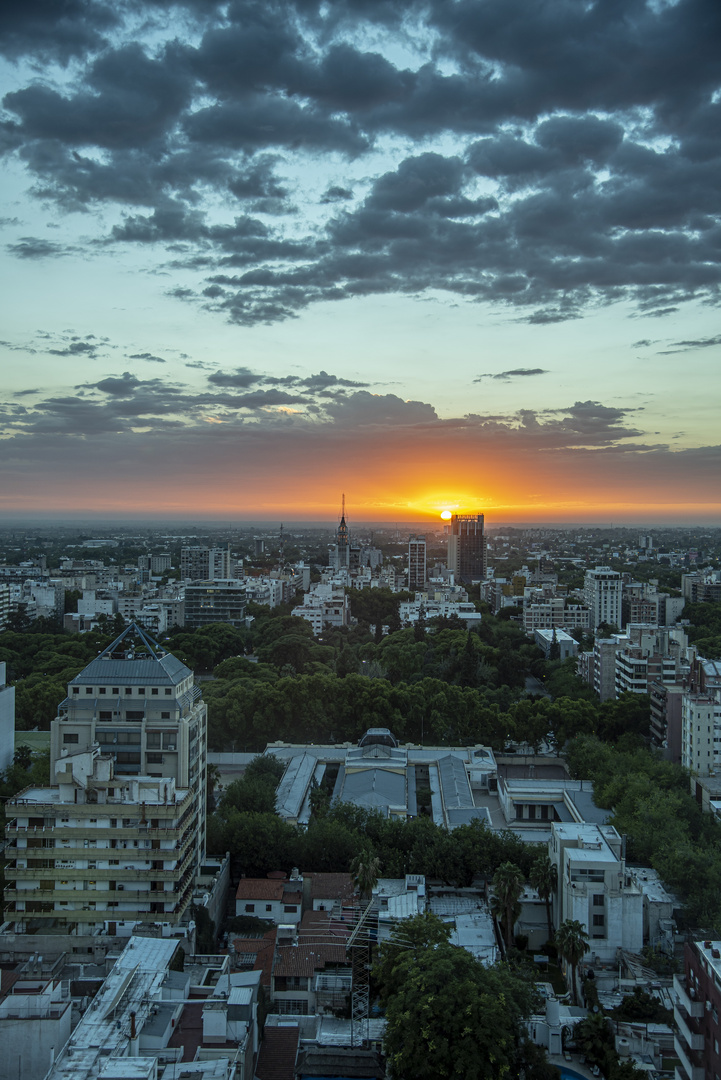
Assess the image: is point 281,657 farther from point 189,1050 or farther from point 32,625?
point 189,1050

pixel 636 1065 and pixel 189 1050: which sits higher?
pixel 189 1050

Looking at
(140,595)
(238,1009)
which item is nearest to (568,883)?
(238,1009)

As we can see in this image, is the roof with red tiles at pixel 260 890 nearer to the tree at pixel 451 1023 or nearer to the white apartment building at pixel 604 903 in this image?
the tree at pixel 451 1023

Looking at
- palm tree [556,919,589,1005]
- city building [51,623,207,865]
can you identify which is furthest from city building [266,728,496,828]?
palm tree [556,919,589,1005]

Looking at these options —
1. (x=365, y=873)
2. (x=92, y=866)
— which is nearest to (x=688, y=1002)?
→ (x=365, y=873)

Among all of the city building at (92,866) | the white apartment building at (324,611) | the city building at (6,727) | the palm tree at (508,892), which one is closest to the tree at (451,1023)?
the palm tree at (508,892)
